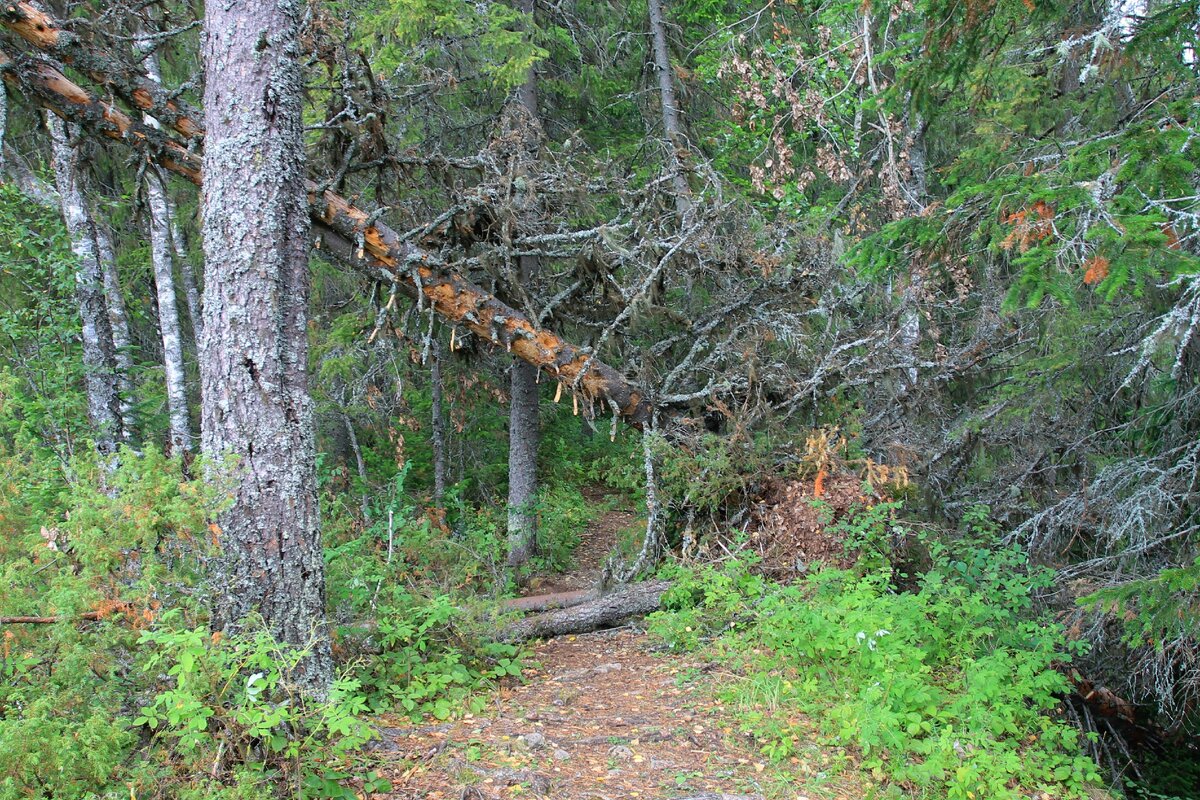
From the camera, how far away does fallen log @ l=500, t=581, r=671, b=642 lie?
23.1 feet

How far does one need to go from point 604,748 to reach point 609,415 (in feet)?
16.9

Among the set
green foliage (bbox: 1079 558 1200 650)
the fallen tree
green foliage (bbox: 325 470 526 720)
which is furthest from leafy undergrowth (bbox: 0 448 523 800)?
green foliage (bbox: 1079 558 1200 650)

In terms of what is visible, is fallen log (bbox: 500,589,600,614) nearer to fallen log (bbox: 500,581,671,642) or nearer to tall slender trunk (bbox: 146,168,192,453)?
fallen log (bbox: 500,581,671,642)

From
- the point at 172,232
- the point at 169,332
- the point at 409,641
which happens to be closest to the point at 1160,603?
the point at 409,641

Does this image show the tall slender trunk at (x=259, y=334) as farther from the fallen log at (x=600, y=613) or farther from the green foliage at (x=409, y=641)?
the fallen log at (x=600, y=613)

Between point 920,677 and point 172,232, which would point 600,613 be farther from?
point 172,232

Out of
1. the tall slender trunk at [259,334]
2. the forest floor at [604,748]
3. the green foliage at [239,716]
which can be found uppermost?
the tall slender trunk at [259,334]

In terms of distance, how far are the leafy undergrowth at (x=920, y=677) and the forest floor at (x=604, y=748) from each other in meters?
0.21

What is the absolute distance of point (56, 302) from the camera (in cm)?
891

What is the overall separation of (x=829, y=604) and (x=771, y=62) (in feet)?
17.1

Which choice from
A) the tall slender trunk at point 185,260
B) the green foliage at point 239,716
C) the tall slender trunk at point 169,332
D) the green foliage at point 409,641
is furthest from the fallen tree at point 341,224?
the tall slender trunk at point 185,260

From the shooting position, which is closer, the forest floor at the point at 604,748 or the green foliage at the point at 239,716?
the green foliage at the point at 239,716

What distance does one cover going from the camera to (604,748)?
470cm

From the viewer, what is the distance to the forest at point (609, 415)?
4.02m
